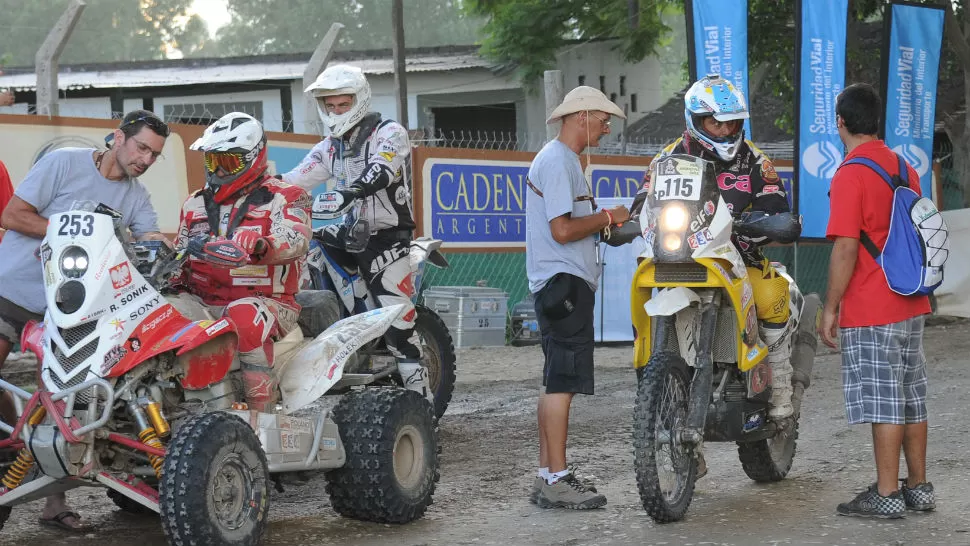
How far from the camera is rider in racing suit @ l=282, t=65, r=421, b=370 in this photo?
24.8 feet

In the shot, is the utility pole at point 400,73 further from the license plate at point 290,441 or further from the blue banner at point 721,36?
the license plate at point 290,441

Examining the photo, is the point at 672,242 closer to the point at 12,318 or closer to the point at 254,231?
the point at 254,231

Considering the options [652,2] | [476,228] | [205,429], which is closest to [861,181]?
[205,429]

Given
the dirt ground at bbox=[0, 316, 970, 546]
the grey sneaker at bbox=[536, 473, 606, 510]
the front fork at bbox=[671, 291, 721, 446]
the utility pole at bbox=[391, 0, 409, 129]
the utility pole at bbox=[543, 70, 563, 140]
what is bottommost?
the dirt ground at bbox=[0, 316, 970, 546]

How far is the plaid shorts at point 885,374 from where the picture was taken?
593 centimetres

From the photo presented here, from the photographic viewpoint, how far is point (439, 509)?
6.45m

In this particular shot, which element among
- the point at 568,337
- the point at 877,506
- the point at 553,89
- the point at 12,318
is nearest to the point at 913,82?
the point at 553,89

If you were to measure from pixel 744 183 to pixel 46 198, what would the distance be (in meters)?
3.07

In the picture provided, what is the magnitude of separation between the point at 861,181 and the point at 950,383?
453 centimetres

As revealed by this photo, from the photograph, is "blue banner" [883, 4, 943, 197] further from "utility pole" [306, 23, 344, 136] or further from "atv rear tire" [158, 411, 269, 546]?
"atv rear tire" [158, 411, 269, 546]

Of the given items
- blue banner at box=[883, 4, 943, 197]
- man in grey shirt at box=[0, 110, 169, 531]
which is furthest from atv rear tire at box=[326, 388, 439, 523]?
blue banner at box=[883, 4, 943, 197]

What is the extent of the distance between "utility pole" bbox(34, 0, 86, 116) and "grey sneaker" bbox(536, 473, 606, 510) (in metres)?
6.05

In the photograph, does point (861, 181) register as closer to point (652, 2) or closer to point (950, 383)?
point (950, 383)

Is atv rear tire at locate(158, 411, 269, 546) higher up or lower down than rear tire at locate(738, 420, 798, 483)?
higher up
